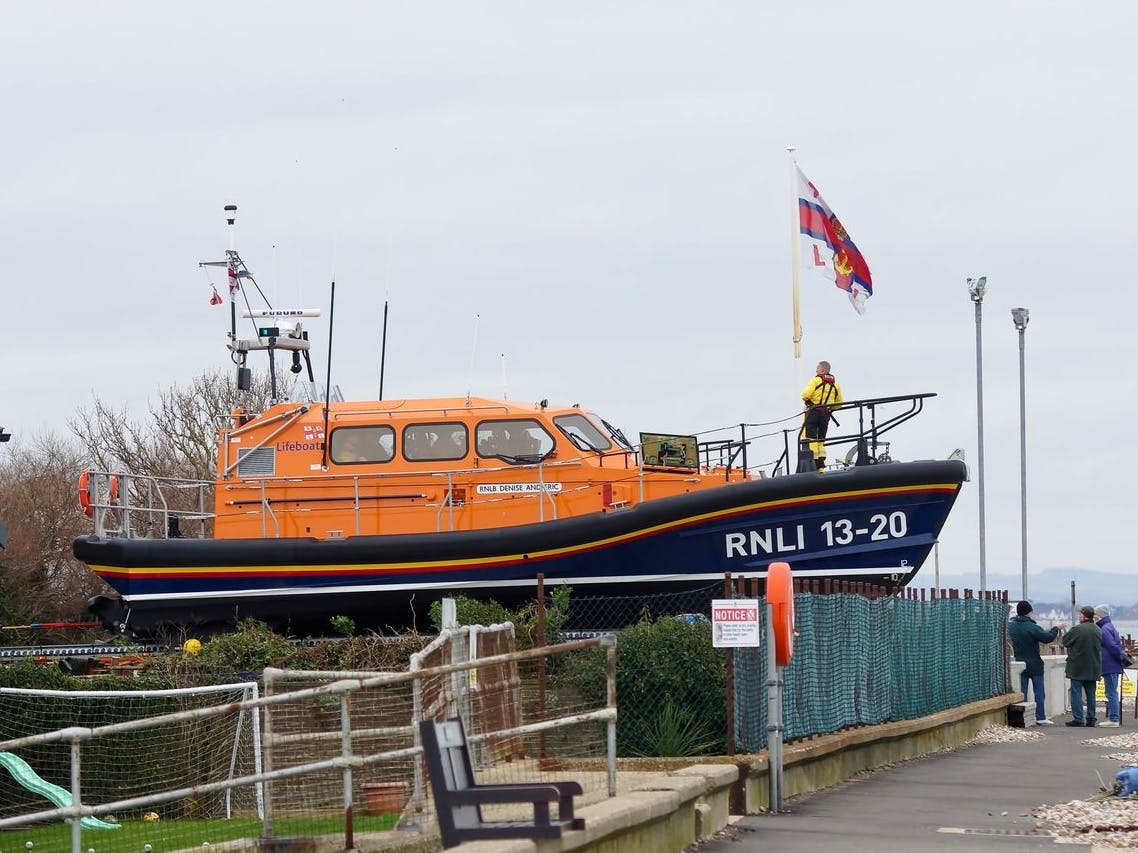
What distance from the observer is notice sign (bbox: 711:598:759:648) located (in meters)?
11.8

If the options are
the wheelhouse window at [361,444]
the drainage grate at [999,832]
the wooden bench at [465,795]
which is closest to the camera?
the wooden bench at [465,795]

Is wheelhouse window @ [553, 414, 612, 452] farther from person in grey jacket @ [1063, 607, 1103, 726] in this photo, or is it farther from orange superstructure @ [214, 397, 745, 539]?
person in grey jacket @ [1063, 607, 1103, 726]

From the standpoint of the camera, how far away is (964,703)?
1977 centimetres

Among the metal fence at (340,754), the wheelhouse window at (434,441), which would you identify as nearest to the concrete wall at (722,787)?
the metal fence at (340,754)

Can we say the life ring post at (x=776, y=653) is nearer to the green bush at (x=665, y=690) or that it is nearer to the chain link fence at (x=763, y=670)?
the chain link fence at (x=763, y=670)

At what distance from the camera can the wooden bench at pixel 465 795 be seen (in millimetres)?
7422

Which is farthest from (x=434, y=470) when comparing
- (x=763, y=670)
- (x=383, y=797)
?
(x=383, y=797)

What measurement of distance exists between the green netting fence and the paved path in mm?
618

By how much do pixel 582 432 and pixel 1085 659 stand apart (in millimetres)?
7356

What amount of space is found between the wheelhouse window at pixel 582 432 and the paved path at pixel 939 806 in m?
5.38

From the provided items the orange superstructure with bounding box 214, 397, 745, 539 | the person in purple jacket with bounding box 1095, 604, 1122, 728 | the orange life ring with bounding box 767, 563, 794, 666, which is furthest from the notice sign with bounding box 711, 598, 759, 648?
the person in purple jacket with bounding box 1095, 604, 1122, 728

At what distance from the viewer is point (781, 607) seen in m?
11.8

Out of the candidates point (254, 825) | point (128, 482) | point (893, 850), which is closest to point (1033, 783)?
point (893, 850)

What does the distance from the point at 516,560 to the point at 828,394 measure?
13.7ft
